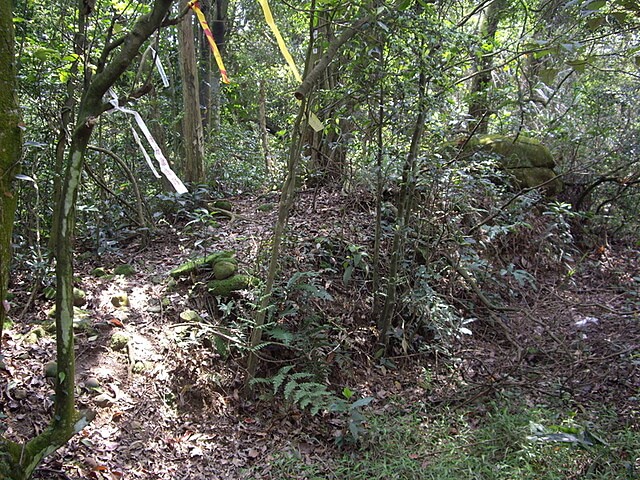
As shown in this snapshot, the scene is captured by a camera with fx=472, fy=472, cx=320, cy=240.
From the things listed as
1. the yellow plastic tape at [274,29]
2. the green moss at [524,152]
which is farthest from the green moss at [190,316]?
the green moss at [524,152]

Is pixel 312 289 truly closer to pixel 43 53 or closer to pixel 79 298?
pixel 79 298

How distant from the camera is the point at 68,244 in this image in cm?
244

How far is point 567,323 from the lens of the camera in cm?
562

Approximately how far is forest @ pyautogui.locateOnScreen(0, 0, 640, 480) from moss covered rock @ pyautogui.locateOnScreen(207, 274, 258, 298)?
22mm

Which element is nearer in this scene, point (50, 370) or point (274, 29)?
point (274, 29)

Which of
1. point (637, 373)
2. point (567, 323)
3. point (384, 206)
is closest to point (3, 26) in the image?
point (384, 206)

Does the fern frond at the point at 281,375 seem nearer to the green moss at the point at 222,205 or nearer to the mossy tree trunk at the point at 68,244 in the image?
the mossy tree trunk at the point at 68,244

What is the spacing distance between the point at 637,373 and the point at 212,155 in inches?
289

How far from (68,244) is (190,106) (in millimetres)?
5449

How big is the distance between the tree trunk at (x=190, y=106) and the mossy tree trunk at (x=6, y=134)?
5.27m

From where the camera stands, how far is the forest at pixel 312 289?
3.09 metres

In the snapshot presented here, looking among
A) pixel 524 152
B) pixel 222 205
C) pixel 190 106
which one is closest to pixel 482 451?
pixel 222 205

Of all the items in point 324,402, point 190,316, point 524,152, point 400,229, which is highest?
point 524,152

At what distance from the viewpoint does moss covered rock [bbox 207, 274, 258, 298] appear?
16.0ft
